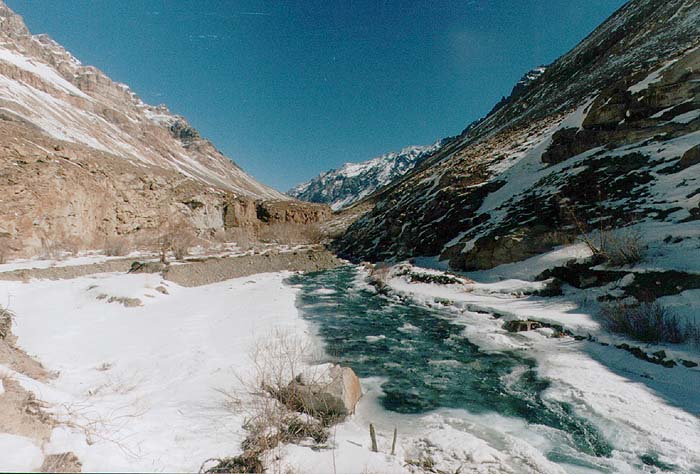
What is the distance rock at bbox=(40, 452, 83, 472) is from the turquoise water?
464 cm

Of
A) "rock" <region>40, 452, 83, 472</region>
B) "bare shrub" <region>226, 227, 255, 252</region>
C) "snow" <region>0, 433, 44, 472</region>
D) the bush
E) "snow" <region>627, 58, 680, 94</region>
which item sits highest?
"snow" <region>627, 58, 680, 94</region>

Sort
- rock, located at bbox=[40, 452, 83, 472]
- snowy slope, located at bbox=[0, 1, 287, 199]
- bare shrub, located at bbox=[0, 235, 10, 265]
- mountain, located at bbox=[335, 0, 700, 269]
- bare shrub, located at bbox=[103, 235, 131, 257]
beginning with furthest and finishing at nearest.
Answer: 1. snowy slope, located at bbox=[0, 1, 287, 199]
2. bare shrub, located at bbox=[103, 235, 131, 257]
3. bare shrub, located at bbox=[0, 235, 10, 265]
4. mountain, located at bbox=[335, 0, 700, 269]
5. rock, located at bbox=[40, 452, 83, 472]

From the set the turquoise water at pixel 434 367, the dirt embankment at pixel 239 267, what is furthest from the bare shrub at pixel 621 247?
the dirt embankment at pixel 239 267

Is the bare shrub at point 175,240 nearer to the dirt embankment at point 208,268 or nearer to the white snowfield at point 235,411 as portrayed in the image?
the dirt embankment at point 208,268

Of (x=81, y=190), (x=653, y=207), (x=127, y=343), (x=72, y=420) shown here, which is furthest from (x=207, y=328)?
(x=81, y=190)

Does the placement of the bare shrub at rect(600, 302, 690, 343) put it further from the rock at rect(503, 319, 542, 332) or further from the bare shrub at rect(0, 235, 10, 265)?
the bare shrub at rect(0, 235, 10, 265)

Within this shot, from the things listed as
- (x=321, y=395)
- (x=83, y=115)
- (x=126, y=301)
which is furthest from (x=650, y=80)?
(x=83, y=115)

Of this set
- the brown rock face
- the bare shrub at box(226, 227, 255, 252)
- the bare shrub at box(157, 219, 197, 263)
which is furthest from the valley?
the brown rock face

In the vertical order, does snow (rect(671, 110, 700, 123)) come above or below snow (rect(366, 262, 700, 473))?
above

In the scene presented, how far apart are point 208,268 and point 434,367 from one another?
1913 cm

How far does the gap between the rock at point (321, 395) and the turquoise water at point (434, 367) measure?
45.9 inches

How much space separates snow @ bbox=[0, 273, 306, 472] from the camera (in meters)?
3.30

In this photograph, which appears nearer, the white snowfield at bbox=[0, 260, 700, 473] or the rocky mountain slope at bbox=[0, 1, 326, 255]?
the white snowfield at bbox=[0, 260, 700, 473]

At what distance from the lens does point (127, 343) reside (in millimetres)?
8398
